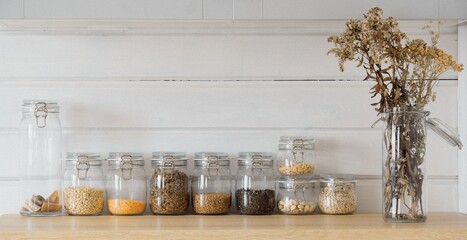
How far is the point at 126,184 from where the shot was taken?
196 cm

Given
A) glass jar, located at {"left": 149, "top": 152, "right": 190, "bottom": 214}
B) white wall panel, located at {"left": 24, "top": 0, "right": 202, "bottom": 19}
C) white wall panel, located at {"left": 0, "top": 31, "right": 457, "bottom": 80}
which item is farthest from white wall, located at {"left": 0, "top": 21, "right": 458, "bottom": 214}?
white wall panel, located at {"left": 24, "top": 0, "right": 202, "bottom": 19}

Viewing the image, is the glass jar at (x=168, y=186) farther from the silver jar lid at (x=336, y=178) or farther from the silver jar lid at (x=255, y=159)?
the silver jar lid at (x=336, y=178)

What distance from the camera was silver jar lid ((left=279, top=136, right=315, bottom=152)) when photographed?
6.52 ft

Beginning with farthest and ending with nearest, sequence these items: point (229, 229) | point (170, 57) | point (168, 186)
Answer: point (170, 57) < point (168, 186) < point (229, 229)

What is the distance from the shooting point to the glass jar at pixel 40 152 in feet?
6.46

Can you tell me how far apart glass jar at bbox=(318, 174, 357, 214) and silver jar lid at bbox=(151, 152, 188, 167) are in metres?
0.36

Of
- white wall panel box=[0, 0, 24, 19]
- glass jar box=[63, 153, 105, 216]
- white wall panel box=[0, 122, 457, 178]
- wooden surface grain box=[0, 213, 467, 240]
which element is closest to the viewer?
wooden surface grain box=[0, 213, 467, 240]

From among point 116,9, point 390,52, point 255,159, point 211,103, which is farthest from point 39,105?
point 390,52

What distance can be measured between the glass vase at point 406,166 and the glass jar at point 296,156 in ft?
0.78

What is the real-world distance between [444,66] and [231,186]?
2.01 ft

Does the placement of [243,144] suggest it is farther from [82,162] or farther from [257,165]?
[82,162]

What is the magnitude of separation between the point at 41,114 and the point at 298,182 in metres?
0.67

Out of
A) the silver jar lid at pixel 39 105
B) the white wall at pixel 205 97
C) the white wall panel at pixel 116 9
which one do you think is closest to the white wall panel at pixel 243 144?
the white wall at pixel 205 97

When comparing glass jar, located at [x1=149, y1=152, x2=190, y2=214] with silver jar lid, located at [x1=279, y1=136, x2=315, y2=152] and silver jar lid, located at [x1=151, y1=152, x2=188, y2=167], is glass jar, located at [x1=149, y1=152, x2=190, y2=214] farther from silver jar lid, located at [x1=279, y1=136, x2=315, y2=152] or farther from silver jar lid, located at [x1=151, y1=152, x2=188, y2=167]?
silver jar lid, located at [x1=279, y1=136, x2=315, y2=152]
